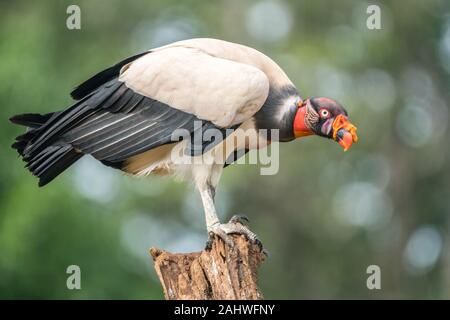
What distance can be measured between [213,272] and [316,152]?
48.4 ft

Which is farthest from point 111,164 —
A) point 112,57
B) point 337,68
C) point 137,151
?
point 337,68

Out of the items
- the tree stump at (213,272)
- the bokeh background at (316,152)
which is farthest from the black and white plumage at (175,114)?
the bokeh background at (316,152)

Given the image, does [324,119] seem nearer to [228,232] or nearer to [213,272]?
[228,232]

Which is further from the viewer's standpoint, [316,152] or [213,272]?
[316,152]

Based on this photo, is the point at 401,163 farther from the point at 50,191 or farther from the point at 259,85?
the point at 259,85

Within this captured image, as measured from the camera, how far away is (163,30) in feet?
73.5

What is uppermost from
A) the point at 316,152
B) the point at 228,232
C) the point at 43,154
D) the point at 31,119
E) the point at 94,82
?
the point at 316,152

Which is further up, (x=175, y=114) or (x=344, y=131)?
(x=175, y=114)

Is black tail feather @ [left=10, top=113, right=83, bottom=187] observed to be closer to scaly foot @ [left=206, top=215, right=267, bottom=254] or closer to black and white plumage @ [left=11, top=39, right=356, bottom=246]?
black and white plumage @ [left=11, top=39, right=356, bottom=246]

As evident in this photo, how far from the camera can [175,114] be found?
26.0 feet

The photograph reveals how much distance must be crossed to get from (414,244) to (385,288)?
149 cm

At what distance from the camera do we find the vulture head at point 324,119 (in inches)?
311

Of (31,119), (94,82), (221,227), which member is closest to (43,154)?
→ (31,119)

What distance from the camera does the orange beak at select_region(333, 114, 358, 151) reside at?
7805mm
